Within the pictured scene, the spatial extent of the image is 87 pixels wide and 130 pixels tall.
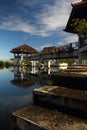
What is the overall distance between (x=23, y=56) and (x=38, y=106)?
47136 millimetres

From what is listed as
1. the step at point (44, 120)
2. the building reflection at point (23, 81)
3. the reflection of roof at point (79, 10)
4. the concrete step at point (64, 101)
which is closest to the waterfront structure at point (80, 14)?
the reflection of roof at point (79, 10)

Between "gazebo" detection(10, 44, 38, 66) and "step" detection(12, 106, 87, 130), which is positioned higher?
"gazebo" detection(10, 44, 38, 66)

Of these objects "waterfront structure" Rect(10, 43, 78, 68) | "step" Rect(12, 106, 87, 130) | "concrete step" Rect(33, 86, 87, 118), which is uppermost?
"waterfront structure" Rect(10, 43, 78, 68)

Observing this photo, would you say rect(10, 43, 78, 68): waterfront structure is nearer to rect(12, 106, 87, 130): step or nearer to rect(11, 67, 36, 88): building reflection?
rect(11, 67, 36, 88): building reflection

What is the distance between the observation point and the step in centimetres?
418

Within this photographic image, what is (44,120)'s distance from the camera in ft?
15.0

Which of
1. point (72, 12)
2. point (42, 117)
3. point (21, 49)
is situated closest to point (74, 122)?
point (42, 117)

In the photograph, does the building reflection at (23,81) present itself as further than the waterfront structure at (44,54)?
No

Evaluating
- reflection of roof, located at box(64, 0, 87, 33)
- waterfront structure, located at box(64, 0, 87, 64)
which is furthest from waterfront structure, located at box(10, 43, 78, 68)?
reflection of roof, located at box(64, 0, 87, 33)

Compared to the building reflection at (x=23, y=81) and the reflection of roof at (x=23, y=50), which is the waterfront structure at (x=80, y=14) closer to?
the building reflection at (x=23, y=81)

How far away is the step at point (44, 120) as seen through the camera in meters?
4.18

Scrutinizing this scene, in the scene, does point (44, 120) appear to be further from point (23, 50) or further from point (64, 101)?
point (23, 50)

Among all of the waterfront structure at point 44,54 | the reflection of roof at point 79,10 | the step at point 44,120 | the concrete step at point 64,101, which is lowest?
the step at point 44,120

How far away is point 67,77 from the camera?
20.6ft
